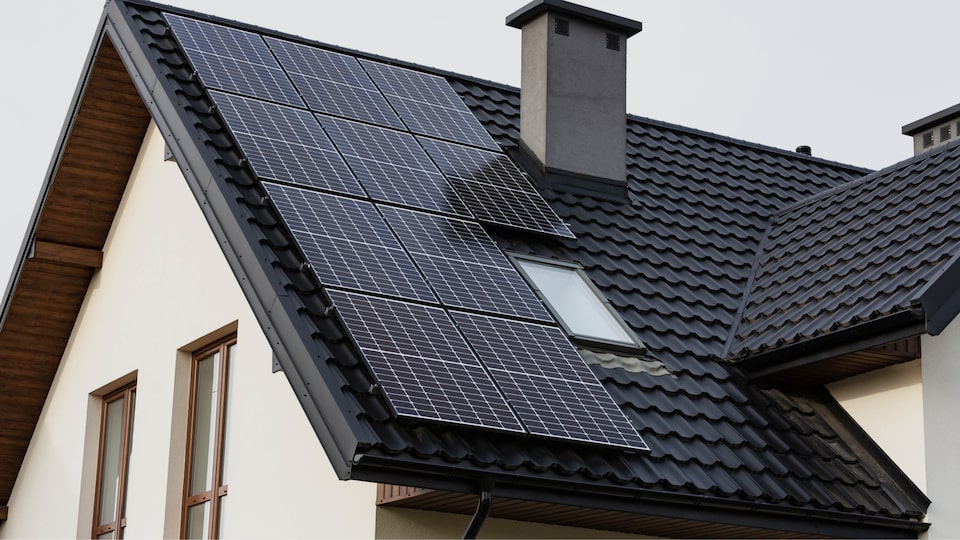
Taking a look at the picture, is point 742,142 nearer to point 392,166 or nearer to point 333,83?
point 333,83

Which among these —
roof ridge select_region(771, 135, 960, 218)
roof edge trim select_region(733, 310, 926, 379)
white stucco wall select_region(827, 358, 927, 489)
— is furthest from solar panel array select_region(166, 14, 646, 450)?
roof ridge select_region(771, 135, 960, 218)

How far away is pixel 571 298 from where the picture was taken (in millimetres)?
11578

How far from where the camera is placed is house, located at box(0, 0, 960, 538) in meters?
9.44

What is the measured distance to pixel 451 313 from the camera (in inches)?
399

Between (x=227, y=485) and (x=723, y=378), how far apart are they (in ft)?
12.9

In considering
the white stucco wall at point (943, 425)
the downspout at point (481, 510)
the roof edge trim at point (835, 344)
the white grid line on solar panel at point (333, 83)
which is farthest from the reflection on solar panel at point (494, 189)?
the downspout at point (481, 510)

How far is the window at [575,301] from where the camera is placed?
1120 cm

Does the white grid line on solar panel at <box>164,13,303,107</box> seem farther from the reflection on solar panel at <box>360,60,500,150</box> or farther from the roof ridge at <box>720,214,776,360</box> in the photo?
the roof ridge at <box>720,214,776,360</box>

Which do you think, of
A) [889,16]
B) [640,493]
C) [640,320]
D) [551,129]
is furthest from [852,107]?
[640,493]

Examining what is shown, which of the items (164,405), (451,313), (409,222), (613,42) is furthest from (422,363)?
(613,42)

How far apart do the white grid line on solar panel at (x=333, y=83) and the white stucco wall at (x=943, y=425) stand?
4924 millimetres

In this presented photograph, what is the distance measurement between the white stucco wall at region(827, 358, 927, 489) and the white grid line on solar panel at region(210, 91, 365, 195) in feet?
13.8

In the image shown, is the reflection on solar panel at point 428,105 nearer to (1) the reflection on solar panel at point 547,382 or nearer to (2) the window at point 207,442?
(2) the window at point 207,442

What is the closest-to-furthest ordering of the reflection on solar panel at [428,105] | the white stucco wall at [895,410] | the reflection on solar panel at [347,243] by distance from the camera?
the reflection on solar panel at [347,243]
the white stucco wall at [895,410]
the reflection on solar panel at [428,105]
